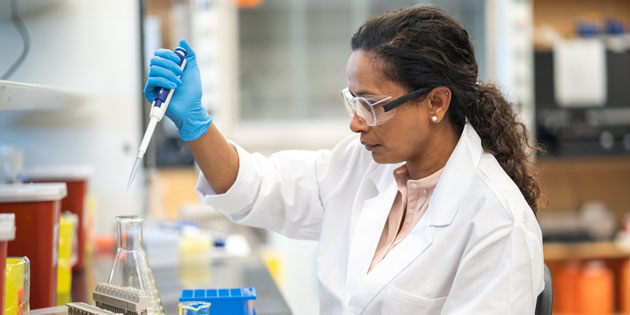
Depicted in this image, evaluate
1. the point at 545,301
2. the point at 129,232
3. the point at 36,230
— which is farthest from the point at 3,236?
the point at 545,301

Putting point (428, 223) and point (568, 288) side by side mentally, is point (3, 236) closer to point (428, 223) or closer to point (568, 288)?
point (428, 223)

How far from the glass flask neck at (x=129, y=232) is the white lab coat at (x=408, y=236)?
0.34 metres

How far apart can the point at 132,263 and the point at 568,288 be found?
335cm

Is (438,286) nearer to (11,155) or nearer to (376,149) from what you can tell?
(376,149)

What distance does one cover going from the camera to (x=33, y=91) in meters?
1.17

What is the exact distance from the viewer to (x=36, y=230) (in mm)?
1156

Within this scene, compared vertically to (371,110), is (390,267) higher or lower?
lower

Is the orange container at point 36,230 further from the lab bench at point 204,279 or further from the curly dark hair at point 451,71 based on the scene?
the curly dark hair at point 451,71

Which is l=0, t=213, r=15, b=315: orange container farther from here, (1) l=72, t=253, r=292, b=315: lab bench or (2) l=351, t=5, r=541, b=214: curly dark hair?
(2) l=351, t=5, r=541, b=214: curly dark hair

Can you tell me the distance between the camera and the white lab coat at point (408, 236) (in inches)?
43.4

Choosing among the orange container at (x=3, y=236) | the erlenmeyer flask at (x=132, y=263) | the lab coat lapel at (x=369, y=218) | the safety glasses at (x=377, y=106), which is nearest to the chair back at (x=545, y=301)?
the lab coat lapel at (x=369, y=218)

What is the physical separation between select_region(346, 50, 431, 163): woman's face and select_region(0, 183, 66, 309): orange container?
0.61 metres

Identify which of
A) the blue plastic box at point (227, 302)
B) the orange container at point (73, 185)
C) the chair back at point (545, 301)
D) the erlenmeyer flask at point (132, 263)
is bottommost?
the chair back at point (545, 301)

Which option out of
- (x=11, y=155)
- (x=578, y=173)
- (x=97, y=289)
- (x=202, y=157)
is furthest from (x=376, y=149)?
(x=578, y=173)
